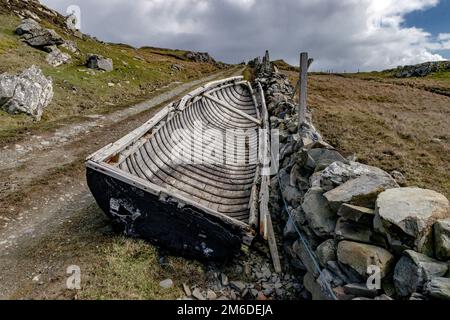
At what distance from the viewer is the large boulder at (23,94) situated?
44.3ft

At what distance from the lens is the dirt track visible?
5.29m

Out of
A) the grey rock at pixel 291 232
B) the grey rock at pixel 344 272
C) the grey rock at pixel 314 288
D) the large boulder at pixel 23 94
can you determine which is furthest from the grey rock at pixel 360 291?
the large boulder at pixel 23 94

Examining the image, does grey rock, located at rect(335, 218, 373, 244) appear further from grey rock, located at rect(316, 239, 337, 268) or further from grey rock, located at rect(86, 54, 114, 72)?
grey rock, located at rect(86, 54, 114, 72)

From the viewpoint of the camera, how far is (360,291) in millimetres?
4102

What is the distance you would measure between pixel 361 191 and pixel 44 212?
22.7 feet

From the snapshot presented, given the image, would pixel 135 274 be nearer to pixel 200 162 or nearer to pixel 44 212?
pixel 44 212

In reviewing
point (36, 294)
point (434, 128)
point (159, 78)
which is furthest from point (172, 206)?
point (159, 78)

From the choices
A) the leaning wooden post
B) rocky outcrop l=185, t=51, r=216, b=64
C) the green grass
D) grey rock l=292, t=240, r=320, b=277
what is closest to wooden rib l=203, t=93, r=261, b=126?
the leaning wooden post

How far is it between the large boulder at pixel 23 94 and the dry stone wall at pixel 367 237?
13.0 meters

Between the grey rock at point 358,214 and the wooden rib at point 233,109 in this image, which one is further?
the wooden rib at point 233,109

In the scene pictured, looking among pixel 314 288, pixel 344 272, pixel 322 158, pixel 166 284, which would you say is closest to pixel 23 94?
pixel 166 284

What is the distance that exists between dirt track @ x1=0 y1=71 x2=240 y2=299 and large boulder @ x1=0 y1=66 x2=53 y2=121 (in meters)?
2.61

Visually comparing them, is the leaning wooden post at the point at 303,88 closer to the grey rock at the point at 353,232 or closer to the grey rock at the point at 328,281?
the grey rock at the point at 353,232
